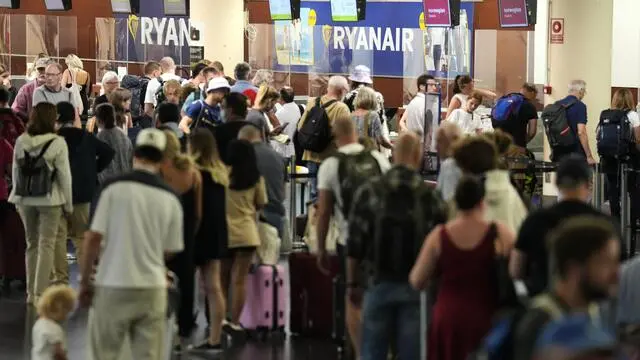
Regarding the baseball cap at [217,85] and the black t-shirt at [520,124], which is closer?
the baseball cap at [217,85]

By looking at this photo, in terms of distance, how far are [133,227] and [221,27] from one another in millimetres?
17173

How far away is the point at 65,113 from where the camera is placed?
12383 mm

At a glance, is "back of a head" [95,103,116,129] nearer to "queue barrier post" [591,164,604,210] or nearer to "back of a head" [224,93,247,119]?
"back of a head" [224,93,247,119]

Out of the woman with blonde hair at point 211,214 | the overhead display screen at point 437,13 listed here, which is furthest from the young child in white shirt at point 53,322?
the overhead display screen at point 437,13

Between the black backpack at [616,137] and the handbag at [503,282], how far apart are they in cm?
964

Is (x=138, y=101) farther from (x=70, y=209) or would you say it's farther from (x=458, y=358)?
(x=458, y=358)

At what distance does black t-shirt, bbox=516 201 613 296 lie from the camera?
6.95 meters

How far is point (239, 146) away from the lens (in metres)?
10.3

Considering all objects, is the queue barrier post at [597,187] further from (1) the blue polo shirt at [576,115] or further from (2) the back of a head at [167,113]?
(2) the back of a head at [167,113]

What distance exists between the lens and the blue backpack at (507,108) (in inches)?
673

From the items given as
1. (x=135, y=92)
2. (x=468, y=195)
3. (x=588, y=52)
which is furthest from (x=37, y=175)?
(x=588, y=52)

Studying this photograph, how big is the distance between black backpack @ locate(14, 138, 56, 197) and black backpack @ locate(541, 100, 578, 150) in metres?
7.75

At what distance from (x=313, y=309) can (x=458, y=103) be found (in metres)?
7.49

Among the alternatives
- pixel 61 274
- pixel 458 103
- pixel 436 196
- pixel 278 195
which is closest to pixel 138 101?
pixel 458 103
